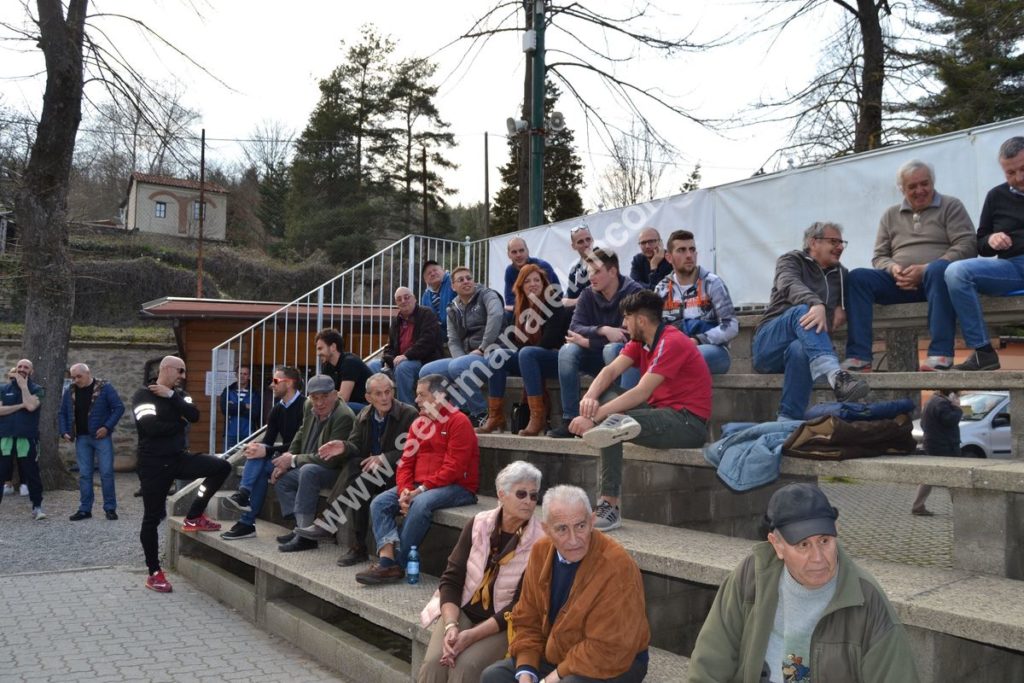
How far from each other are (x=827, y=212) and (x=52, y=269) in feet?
36.8

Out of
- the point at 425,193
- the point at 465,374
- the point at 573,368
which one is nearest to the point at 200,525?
the point at 465,374

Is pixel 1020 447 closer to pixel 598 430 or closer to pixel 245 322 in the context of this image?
pixel 598 430

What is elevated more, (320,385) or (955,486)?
(320,385)

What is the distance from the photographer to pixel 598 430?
14.4 ft

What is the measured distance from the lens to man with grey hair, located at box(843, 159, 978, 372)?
16.3 ft

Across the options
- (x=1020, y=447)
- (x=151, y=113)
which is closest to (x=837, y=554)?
(x=1020, y=447)

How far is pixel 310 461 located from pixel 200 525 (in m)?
1.60

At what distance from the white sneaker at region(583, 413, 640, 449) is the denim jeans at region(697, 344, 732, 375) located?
1271 millimetres

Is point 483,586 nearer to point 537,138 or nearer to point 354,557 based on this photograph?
point 354,557

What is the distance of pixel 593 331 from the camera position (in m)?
6.01

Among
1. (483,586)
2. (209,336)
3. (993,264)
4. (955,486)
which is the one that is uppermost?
(993,264)

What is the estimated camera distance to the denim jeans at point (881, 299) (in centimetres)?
465

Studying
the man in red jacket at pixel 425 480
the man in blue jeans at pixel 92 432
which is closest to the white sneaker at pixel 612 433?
the man in red jacket at pixel 425 480

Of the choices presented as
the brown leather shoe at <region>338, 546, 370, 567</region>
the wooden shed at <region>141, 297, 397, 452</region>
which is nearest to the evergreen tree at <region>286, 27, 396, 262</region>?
the wooden shed at <region>141, 297, 397, 452</region>
